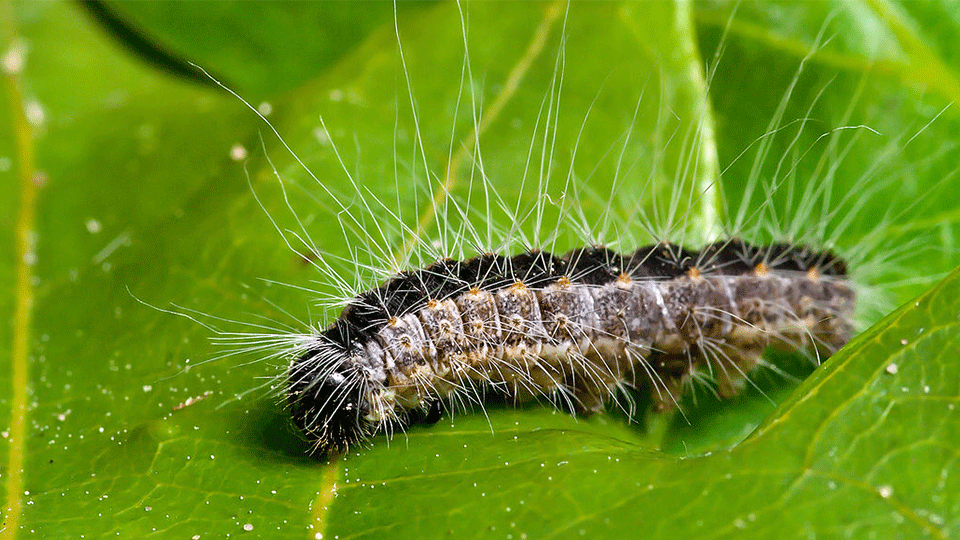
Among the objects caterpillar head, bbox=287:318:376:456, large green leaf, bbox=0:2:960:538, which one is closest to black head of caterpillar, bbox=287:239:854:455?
caterpillar head, bbox=287:318:376:456

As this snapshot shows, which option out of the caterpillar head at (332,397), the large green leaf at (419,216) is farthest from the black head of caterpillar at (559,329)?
the large green leaf at (419,216)

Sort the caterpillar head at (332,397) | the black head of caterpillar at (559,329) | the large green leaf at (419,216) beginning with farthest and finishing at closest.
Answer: the black head of caterpillar at (559,329) < the caterpillar head at (332,397) < the large green leaf at (419,216)

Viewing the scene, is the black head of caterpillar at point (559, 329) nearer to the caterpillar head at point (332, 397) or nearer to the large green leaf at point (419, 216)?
the caterpillar head at point (332, 397)

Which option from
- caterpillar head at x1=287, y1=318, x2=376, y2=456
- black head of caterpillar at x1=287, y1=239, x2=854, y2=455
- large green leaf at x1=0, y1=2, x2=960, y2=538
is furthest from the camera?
black head of caterpillar at x1=287, y1=239, x2=854, y2=455

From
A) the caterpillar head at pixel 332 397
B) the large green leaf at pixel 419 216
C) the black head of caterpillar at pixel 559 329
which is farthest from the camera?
the black head of caterpillar at pixel 559 329

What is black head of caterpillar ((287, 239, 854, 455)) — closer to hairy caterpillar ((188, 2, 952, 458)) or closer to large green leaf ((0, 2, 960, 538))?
hairy caterpillar ((188, 2, 952, 458))

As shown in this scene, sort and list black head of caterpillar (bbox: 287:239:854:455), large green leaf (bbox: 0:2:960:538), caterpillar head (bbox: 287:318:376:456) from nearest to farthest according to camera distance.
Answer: large green leaf (bbox: 0:2:960:538) → caterpillar head (bbox: 287:318:376:456) → black head of caterpillar (bbox: 287:239:854:455)

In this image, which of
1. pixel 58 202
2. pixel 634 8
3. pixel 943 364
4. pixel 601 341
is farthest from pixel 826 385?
pixel 58 202

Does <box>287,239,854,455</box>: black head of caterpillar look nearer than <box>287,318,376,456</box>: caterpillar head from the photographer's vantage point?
No

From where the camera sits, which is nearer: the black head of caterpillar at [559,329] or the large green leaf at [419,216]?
the large green leaf at [419,216]
